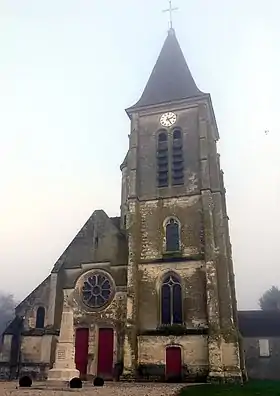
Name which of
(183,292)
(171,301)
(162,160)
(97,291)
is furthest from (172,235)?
(97,291)

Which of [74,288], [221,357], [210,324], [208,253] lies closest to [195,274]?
[208,253]

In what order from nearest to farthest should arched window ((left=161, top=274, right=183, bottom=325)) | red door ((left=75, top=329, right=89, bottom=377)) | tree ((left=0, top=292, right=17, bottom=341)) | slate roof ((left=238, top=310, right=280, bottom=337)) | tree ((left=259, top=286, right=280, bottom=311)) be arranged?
1. arched window ((left=161, top=274, right=183, bottom=325))
2. red door ((left=75, top=329, right=89, bottom=377))
3. slate roof ((left=238, top=310, right=280, bottom=337))
4. tree ((left=259, top=286, right=280, bottom=311))
5. tree ((left=0, top=292, right=17, bottom=341))

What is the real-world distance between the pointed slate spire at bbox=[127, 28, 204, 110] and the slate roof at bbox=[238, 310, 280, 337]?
837 inches

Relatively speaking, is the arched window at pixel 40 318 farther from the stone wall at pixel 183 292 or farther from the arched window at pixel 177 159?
the arched window at pixel 177 159

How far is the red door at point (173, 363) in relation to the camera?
2127cm

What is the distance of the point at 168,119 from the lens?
2811 cm

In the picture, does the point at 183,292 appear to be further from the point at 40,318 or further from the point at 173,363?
the point at 40,318

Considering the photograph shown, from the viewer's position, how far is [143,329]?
2247 cm

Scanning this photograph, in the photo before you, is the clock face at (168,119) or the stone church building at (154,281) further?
the clock face at (168,119)

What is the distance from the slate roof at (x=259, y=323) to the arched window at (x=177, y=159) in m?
17.3

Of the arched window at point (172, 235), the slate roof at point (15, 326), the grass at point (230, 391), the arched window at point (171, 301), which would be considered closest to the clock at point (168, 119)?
the arched window at point (172, 235)

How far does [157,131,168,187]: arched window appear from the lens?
2636 centimetres

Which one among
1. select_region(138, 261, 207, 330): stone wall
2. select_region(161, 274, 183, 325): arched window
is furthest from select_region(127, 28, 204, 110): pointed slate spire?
select_region(161, 274, 183, 325): arched window

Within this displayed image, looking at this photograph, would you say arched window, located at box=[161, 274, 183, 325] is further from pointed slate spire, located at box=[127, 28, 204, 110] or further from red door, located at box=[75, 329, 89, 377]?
pointed slate spire, located at box=[127, 28, 204, 110]
